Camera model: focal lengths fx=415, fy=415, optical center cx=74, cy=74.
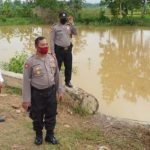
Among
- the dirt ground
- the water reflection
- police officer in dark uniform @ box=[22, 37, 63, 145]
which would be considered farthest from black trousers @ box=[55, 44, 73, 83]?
police officer in dark uniform @ box=[22, 37, 63, 145]

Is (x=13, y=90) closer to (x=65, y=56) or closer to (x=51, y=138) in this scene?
(x=65, y=56)

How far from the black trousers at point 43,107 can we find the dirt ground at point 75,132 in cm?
28

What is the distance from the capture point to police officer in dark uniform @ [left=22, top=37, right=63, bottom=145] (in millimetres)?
4703

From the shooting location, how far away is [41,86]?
477cm

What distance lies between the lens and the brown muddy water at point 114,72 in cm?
843

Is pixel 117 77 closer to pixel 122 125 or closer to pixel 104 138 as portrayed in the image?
pixel 122 125

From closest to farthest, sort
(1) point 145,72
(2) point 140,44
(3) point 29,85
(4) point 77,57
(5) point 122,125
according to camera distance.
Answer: (3) point 29,85
(5) point 122,125
(1) point 145,72
(4) point 77,57
(2) point 140,44

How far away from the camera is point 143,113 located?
7.95 meters

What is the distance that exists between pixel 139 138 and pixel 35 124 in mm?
1495

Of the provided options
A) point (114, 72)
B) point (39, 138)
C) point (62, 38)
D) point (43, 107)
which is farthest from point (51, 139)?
point (114, 72)

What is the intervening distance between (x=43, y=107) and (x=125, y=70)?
7680 mm

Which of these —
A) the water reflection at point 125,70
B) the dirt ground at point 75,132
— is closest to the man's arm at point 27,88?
the dirt ground at point 75,132

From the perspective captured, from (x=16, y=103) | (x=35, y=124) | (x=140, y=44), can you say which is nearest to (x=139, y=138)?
(x=35, y=124)

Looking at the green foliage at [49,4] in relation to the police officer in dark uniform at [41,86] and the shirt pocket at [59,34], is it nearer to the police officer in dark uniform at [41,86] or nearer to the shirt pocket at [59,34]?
the shirt pocket at [59,34]
